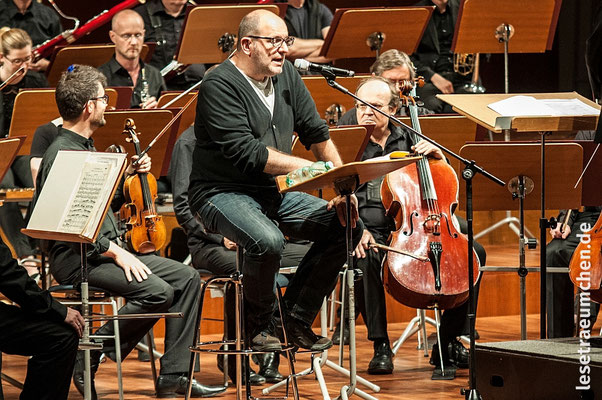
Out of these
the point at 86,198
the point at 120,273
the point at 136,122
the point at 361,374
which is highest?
the point at 136,122

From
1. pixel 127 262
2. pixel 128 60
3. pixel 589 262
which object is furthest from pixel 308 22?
pixel 589 262

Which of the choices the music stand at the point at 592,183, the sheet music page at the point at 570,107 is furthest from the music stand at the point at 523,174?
the sheet music page at the point at 570,107

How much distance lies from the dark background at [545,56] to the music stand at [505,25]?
4.79ft

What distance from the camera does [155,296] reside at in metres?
4.14

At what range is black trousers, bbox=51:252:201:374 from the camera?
4098 mm

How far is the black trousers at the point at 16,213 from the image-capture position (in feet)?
18.5

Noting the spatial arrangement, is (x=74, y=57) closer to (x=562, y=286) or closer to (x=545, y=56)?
(x=562, y=286)

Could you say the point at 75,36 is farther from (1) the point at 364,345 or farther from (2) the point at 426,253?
(2) the point at 426,253

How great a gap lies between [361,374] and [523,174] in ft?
3.76

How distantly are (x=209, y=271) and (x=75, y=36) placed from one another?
2.64 m

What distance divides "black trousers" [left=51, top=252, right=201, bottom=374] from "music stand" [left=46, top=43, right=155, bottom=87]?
1.99m

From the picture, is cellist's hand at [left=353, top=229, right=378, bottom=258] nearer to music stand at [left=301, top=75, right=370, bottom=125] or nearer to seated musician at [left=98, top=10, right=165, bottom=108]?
music stand at [left=301, top=75, right=370, bottom=125]

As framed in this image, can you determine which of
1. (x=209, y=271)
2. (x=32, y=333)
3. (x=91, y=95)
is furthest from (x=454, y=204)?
(x=32, y=333)

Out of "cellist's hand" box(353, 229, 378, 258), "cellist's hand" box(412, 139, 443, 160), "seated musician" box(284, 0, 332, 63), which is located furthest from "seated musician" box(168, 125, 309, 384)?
"seated musician" box(284, 0, 332, 63)
